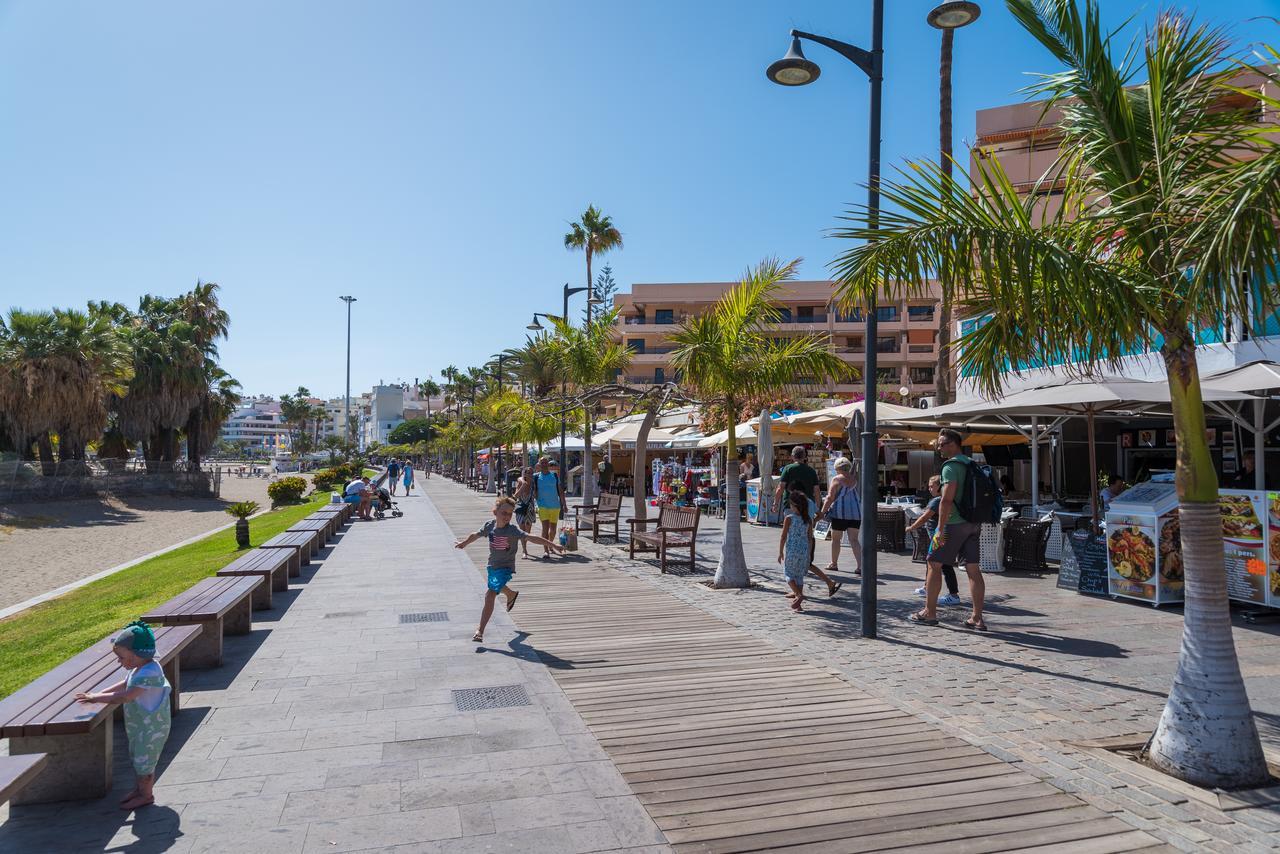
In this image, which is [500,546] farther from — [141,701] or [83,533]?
[83,533]

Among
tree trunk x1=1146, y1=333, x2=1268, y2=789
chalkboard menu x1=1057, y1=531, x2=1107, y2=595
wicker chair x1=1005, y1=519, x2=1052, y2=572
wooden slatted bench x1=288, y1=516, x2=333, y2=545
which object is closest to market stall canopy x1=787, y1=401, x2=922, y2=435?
wicker chair x1=1005, y1=519, x2=1052, y2=572

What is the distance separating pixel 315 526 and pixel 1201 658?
1396 cm

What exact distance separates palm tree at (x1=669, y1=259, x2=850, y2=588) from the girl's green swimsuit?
7.02 meters

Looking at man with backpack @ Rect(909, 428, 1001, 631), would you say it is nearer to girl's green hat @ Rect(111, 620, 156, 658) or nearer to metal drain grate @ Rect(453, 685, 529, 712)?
metal drain grate @ Rect(453, 685, 529, 712)

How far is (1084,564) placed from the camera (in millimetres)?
9852

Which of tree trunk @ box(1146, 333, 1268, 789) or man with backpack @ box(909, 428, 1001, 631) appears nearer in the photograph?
tree trunk @ box(1146, 333, 1268, 789)

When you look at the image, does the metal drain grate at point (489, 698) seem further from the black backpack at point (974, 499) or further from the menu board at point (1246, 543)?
the menu board at point (1246, 543)

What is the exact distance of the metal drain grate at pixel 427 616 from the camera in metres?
8.66

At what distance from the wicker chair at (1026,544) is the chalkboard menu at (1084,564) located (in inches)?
51.9

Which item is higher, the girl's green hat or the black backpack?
the black backpack

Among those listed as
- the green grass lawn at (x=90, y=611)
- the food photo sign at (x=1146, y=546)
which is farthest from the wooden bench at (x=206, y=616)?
the food photo sign at (x=1146, y=546)

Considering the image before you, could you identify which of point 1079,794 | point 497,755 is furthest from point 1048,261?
point 497,755

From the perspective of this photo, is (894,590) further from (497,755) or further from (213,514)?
(213,514)

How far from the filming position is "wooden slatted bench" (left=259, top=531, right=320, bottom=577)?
11809 mm
